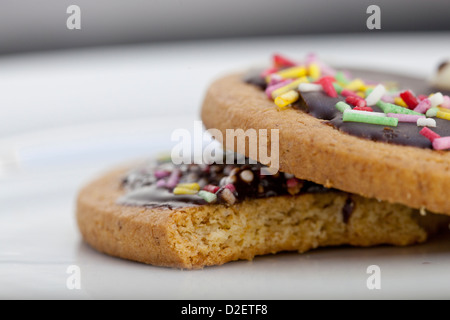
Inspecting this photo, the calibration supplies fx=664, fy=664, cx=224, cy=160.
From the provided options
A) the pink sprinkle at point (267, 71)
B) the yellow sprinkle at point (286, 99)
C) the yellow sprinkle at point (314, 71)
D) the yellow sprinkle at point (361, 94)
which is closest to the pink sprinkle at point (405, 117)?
the yellow sprinkle at point (361, 94)

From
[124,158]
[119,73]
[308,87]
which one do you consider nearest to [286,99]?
[308,87]

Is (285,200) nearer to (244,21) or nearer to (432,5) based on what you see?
(244,21)

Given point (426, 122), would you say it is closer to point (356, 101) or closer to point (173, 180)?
point (356, 101)

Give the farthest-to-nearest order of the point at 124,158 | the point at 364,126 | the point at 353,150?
1. the point at 124,158
2. the point at 364,126
3. the point at 353,150

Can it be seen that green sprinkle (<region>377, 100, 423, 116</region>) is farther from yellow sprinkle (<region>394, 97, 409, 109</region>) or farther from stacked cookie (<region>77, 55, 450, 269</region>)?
yellow sprinkle (<region>394, 97, 409, 109</region>)
